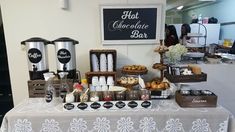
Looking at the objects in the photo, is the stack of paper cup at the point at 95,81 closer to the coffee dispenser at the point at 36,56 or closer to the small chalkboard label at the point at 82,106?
the small chalkboard label at the point at 82,106

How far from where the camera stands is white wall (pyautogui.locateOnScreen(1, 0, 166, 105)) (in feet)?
5.39

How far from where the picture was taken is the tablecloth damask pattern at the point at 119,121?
1098 millimetres

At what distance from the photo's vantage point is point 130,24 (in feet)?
5.45

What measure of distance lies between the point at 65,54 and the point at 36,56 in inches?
8.3

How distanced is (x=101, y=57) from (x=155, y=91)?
523mm

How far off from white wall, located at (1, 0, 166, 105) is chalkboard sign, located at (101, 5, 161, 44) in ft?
0.20

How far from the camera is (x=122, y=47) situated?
173cm

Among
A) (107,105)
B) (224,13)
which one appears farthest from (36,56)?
(224,13)

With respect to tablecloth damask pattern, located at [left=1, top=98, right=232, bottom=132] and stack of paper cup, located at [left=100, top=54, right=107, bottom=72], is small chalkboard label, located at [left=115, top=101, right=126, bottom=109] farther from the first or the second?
stack of paper cup, located at [left=100, top=54, right=107, bottom=72]

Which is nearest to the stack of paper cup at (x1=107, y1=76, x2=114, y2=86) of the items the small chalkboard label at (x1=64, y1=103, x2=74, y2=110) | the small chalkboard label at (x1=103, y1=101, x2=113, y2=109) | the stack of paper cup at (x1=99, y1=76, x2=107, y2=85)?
the stack of paper cup at (x1=99, y1=76, x2=107, y2=85)

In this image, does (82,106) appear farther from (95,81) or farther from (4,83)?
(4,83)

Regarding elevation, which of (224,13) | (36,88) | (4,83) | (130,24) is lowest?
(4,83)

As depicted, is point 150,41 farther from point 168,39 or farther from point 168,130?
point 168,39

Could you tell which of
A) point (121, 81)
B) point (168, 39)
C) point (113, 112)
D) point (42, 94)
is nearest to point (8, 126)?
point (42, 94)
